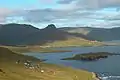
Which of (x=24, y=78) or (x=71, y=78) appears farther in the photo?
(x=71, y=78)

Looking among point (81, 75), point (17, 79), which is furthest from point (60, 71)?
point (17, 79)

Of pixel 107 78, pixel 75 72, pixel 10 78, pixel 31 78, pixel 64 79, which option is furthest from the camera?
pixel 75 72

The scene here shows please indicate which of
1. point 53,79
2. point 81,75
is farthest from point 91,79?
point 53,79

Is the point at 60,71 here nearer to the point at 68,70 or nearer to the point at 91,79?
the point at 68,70

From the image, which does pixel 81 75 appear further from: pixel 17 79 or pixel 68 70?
pixel 17 79

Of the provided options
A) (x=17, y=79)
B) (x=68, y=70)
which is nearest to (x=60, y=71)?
(x=68, y=70)

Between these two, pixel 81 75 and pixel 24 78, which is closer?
pixel 24 78

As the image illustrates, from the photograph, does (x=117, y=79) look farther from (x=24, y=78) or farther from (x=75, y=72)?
(x=24, y=78)

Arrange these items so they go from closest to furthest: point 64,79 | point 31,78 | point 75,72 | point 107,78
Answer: point 31,78
point 64,79
point 107,78
point 75,72

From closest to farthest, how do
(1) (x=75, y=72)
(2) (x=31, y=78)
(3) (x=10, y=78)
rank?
(3) (x=10, y=78)
(2) (x=31, y=78)
(1) (x=75, y=72)
